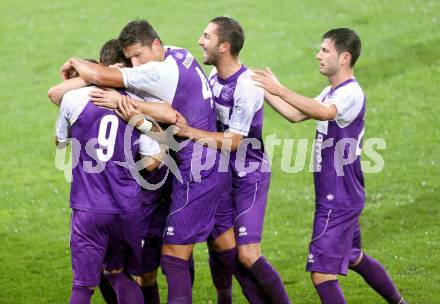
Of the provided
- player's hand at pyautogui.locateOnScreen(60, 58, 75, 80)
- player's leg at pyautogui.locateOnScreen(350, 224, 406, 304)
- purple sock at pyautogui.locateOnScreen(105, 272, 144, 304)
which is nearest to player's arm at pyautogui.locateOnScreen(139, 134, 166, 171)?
player's hand at pyautogui.locateOnScreen(60, 58, 75, 80)

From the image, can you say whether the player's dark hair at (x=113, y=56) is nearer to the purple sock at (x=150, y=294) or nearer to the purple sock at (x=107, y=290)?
the purple sock at (x=107, y=290)

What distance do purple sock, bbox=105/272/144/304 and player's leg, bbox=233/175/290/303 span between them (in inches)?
40.8

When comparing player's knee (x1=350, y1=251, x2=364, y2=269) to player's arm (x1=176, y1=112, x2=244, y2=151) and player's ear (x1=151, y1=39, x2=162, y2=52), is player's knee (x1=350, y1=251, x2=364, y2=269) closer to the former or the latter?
Result: player's arm (x1=176, y1=112, x2=244, y2=151)

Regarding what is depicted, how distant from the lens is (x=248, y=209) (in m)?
8.23

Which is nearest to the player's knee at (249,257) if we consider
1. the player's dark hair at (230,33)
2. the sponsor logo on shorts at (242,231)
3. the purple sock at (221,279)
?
the sponsor logo on shorts at (242,231)

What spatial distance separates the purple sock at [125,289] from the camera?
758cm

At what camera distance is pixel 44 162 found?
586 inches

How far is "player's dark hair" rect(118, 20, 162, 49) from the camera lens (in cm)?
752

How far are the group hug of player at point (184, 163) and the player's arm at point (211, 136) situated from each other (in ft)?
0.04

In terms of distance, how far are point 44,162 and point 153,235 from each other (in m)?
6.90

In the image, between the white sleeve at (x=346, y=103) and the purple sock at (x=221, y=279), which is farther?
the purple sock at (x=221, y=279)

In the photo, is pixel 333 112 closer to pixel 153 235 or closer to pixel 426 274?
pixel 153 235

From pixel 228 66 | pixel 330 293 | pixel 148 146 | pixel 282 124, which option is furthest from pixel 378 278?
pixel 282 124

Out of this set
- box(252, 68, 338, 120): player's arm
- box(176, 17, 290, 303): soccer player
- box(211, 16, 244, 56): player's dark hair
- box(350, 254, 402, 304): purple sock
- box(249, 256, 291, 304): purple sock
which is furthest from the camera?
box(350, 254, 402, 304): purple sock
